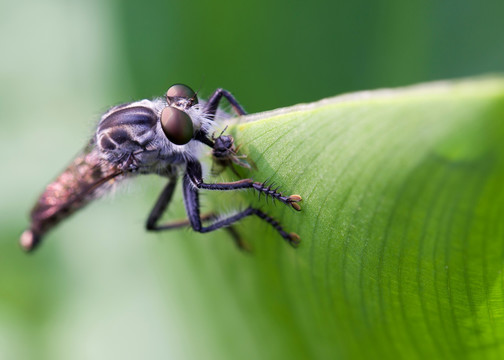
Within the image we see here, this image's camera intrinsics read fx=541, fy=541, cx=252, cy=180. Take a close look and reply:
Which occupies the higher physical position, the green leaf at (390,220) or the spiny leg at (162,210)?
the green leaf at (390,220)

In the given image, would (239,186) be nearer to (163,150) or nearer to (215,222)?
(215,222)

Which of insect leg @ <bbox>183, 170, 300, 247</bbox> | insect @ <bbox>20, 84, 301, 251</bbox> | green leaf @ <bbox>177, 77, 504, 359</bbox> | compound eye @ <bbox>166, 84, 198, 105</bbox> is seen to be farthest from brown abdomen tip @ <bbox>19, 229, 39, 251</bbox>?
green leaf @ <bbox>177, 77, 504, 359</bbox>

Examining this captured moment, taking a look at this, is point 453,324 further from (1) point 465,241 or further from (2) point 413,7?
(2) point 413,7

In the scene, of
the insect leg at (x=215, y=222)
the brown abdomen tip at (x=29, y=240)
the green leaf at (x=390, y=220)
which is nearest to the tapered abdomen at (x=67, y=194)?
the brown abdomen tip at (x=29, y=240)

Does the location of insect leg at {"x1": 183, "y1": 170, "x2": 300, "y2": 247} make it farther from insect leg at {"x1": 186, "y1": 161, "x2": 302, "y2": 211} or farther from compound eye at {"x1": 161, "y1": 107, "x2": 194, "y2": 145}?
compound eye at {"x1": 161, "y1": 107, "x2": 194, "y2": 145}

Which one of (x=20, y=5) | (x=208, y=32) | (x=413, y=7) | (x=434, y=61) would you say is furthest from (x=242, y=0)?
(x=20, y=5)

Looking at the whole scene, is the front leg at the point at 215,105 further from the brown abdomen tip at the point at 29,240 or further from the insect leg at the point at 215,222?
the brown abdomen tip at the point at 29,240

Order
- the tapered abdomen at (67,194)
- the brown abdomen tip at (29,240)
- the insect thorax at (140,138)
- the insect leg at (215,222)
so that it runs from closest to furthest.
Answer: the insect leg at (215,222) < the insect thorax at (140,138) < the tapered abdomen at (67,194) < the brown abdomen tip at (29,240)
